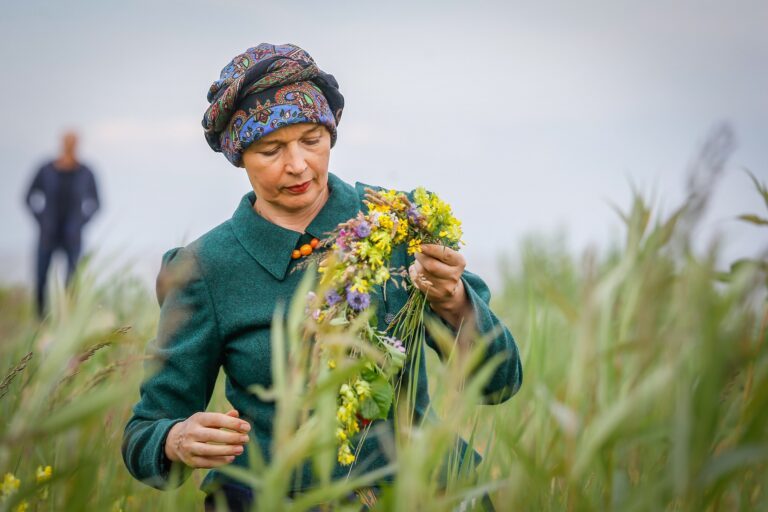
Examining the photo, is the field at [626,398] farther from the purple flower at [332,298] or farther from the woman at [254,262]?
the woman at [254,262]

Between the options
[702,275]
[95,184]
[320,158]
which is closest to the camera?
[702,275]

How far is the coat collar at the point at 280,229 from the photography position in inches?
83.6

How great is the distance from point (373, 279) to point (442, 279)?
0.19 meters

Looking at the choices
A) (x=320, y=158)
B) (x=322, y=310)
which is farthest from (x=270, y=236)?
(x=322, y=310)

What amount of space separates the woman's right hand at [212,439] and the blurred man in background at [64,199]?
673 centimetres

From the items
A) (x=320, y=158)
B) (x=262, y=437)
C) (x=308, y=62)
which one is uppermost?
(x=308, y=62)

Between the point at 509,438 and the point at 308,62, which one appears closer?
the point at 509,438

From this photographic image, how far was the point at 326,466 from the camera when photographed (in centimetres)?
109

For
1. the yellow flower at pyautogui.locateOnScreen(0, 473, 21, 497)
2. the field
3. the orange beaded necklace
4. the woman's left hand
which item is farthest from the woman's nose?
the yellow flower at pyautogui.locateOnScreen(0, 473, 21, 497)

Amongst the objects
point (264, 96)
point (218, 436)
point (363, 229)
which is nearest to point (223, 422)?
point (218, 436)

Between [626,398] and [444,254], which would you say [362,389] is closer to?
[444,254]

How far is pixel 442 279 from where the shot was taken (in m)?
1.70

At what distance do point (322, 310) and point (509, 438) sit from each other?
546mm

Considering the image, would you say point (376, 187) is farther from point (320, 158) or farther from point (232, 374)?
point (232, 374)
